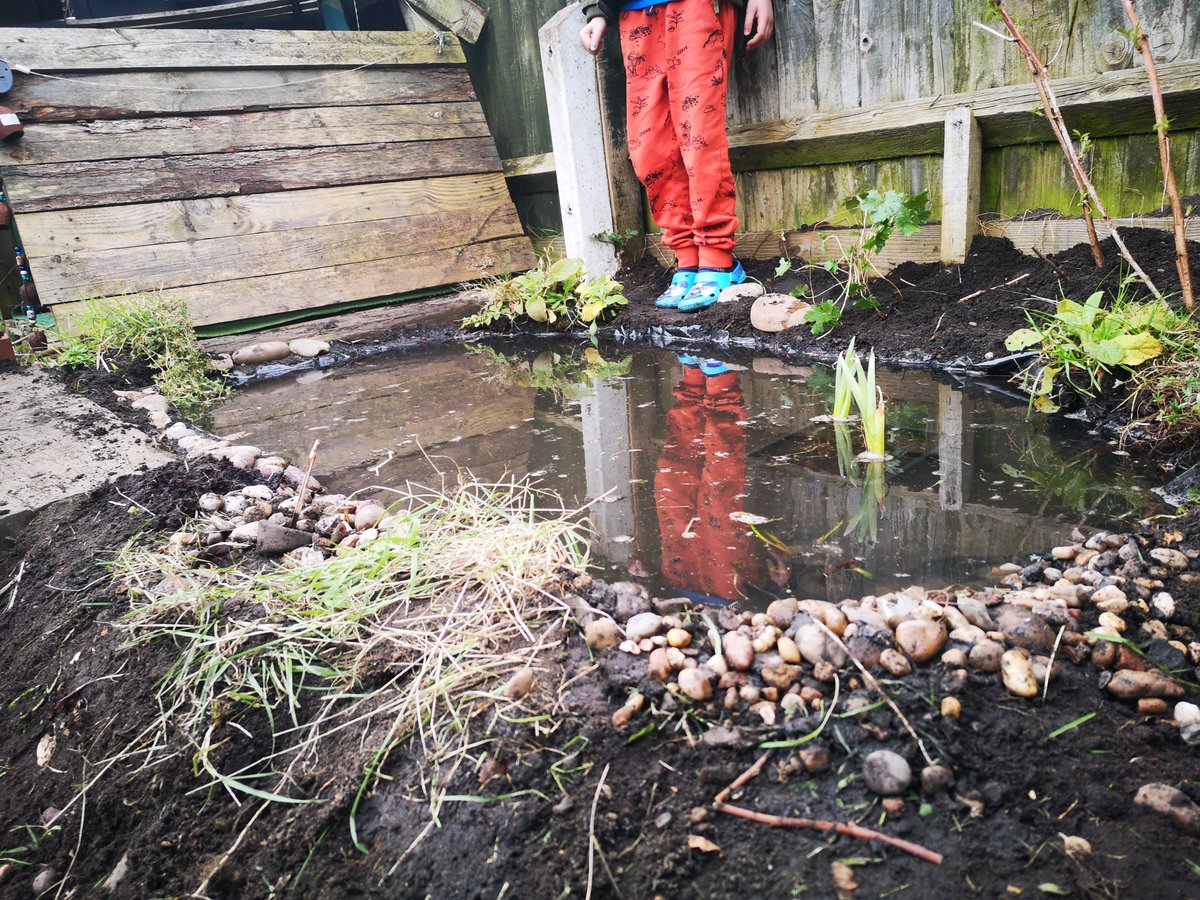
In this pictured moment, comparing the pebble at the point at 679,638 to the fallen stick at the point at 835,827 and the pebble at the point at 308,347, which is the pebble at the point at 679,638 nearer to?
the fallen stick at the point at 835,827

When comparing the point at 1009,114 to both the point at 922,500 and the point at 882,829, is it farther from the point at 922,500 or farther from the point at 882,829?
the point at 882,829

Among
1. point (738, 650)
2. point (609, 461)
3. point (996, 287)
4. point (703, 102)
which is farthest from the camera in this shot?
point (703, 102)

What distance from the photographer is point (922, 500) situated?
1845mm

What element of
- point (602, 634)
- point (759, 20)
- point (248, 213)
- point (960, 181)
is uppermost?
point (759, 20)

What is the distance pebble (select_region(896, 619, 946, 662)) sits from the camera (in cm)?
117

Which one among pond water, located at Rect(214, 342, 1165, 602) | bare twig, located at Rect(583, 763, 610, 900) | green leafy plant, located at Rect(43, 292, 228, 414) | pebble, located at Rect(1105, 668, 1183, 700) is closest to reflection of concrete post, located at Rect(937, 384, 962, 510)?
pond water, located at Rect(214, 342, 1165, 602)

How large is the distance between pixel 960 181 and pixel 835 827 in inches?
119

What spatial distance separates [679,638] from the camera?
1.27 meters

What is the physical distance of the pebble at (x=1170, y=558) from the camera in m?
1.41

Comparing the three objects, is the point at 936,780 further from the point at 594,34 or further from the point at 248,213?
the point at 248,213

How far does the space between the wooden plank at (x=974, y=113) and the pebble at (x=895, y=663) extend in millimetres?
2629

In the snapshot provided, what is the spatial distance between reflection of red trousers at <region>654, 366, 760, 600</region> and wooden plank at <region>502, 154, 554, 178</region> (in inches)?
111

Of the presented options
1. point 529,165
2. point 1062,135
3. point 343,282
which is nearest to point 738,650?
point 1062,135

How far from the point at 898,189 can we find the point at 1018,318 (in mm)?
1096
